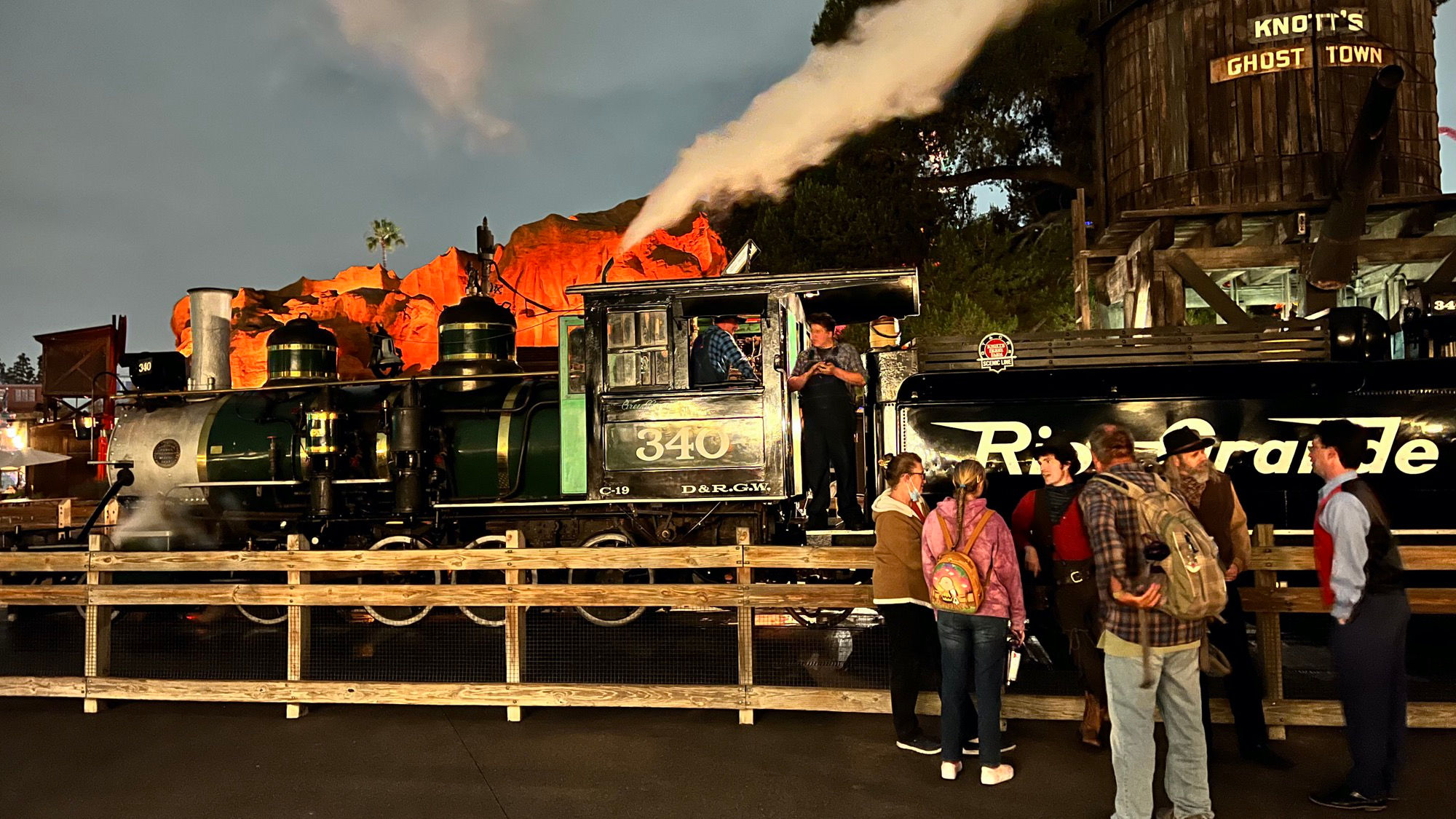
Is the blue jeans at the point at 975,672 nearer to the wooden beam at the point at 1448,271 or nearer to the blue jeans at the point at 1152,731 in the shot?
the blue jeans at the point at 1152,731

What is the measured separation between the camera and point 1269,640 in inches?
236

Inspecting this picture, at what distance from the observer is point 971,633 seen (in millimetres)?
5152

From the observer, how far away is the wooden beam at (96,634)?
723 cm

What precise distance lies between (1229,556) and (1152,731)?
4.78 feet

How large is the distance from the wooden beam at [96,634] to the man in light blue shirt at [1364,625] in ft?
26.2

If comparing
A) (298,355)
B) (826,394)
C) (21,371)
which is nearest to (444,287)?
(298,355)

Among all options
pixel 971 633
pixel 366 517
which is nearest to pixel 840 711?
pixel 971 633

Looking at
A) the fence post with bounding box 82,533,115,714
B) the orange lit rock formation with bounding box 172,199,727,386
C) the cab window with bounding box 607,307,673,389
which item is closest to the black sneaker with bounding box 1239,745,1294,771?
the cab window with bounding box 607,307,673,389

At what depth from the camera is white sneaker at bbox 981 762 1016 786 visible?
5.09 meters

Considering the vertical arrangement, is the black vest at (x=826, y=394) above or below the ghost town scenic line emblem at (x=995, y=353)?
below

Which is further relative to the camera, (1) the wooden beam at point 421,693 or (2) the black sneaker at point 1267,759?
(1) the wooden beam at point 421,693

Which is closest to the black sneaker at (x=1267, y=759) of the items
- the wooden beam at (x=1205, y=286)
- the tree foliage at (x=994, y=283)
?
the wooden beam at (x=1205, y=286)

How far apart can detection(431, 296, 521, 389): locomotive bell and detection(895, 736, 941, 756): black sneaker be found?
5935 millimetres

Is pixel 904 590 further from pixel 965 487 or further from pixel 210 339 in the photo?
pixel 210 339
